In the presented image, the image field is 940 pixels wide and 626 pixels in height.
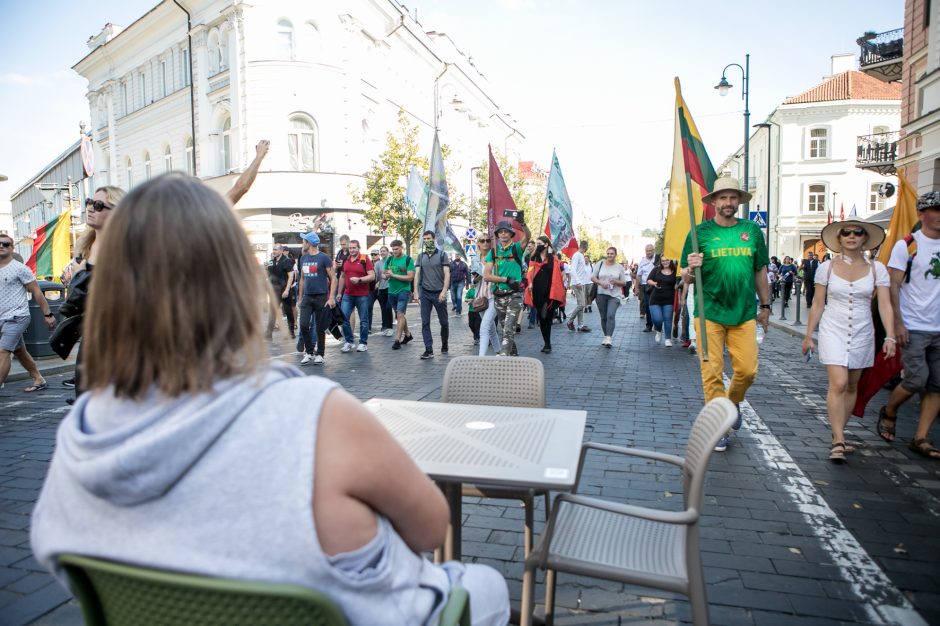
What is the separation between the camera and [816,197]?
4881cm

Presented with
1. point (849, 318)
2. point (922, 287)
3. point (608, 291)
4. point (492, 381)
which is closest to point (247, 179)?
point (492, 381)

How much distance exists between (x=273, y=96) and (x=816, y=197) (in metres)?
37.2

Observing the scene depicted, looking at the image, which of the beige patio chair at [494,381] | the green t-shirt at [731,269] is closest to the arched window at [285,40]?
the green t-shirt at [731,269]

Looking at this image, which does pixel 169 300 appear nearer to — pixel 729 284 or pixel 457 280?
pixel 729 284

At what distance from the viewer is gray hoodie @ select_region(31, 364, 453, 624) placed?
128 cm

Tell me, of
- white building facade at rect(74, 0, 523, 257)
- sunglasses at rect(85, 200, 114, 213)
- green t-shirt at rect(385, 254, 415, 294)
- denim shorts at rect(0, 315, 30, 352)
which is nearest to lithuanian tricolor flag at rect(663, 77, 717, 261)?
sunglasses at rect(85, 200, 114, 213)

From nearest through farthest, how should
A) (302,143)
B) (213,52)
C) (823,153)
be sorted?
1. (302,143)
2. (213,52)
3. (823,153)

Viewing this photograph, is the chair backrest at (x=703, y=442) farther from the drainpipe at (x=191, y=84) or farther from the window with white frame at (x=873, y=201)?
the window with white frame at (x=873, y=201)

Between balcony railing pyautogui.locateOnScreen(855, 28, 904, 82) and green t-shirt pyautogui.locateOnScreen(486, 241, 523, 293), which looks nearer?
green t-shirt pyautogui.locateOnScreen(486, 241, 523, 293)

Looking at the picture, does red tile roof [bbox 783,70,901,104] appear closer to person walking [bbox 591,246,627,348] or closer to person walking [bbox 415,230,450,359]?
person walking [bbox 591,246,627,348]

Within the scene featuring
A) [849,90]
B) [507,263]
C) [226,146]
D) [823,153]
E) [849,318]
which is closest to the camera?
[849,318]

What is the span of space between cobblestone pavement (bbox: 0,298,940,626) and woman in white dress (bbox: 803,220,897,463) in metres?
0.45

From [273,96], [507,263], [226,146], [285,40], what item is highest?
[285,40]

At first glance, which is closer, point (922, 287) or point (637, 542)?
point (637, 542)
